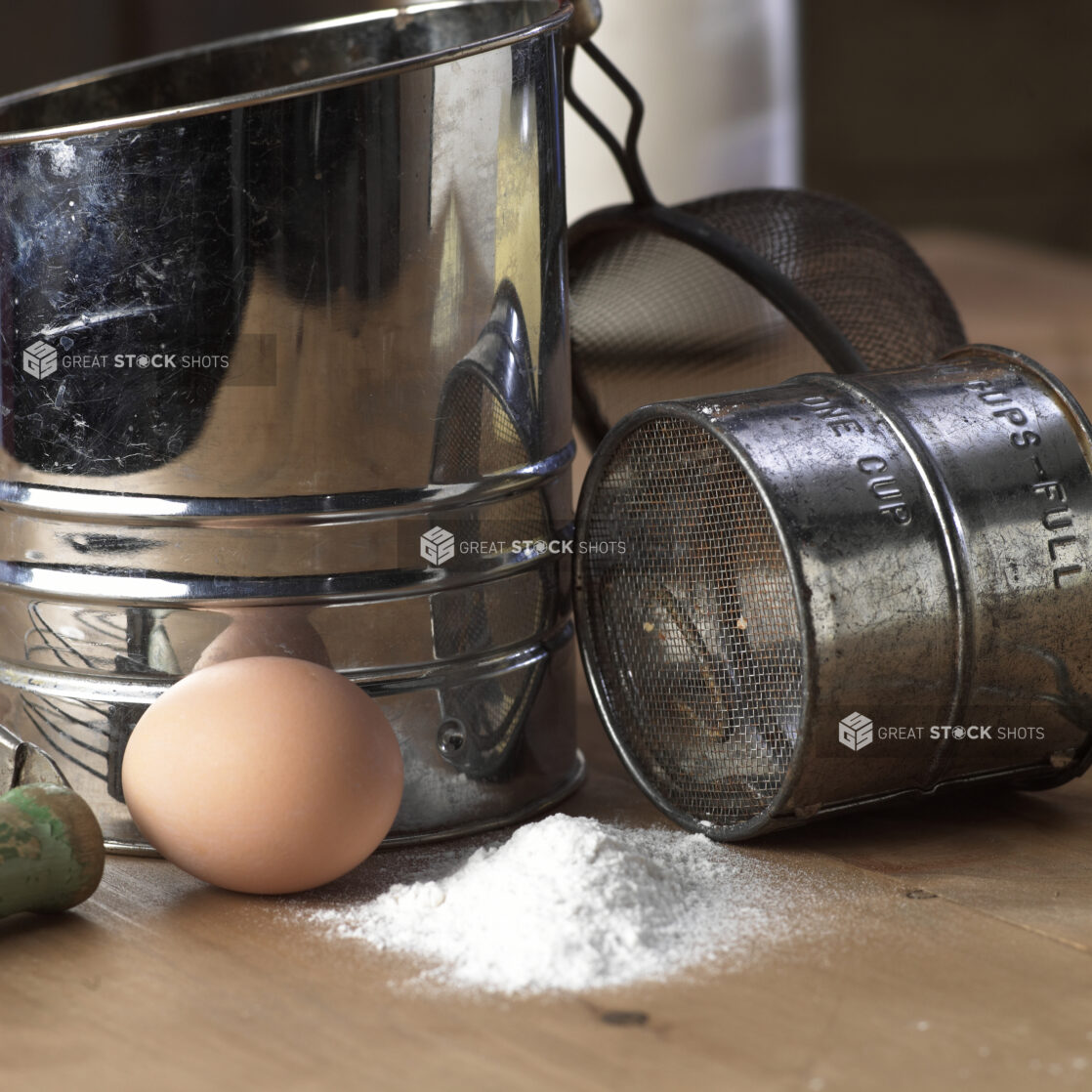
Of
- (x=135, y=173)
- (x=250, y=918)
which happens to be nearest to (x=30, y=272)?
(x=135, y=173)

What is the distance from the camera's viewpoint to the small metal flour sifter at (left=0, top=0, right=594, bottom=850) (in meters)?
0.73

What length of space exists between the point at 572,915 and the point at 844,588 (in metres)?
0.19

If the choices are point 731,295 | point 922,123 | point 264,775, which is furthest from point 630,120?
point 922,123

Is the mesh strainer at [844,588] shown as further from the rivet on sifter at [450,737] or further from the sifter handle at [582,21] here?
the sifter handle at [582,21]

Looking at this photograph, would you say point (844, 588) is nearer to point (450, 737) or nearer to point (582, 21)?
point (450, 737)

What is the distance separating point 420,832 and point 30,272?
13.8 inches

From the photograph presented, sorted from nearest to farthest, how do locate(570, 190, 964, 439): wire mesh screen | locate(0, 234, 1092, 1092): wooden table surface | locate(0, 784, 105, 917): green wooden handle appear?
locate(0, 234, 1092, 1092): wooden table surface, locate(0, 784, 105, 917): green wooden handle, locate(570, 190, 964, 439): wire mesh screen

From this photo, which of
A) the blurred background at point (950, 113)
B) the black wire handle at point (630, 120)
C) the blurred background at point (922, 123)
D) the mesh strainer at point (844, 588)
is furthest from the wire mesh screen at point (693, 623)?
the blurred background at point (950, 113)

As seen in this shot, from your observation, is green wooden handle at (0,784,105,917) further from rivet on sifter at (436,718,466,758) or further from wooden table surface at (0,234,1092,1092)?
rivet on sifter at (436,718,466,758)

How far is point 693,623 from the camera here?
2.64 ft

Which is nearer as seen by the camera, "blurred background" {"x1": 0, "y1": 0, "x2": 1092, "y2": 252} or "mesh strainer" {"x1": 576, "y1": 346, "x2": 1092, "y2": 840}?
"mesh strainer" {"x1": 576, "y1": 346, "x2": 1092, "y2": 840}

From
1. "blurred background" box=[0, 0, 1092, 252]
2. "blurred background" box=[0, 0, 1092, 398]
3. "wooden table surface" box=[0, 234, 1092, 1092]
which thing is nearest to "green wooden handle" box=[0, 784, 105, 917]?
"wooden table surface" box=[0, 234, 1092, 1092]

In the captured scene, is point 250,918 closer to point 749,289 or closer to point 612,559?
point 612,559

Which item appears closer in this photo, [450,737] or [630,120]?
[450,737]
